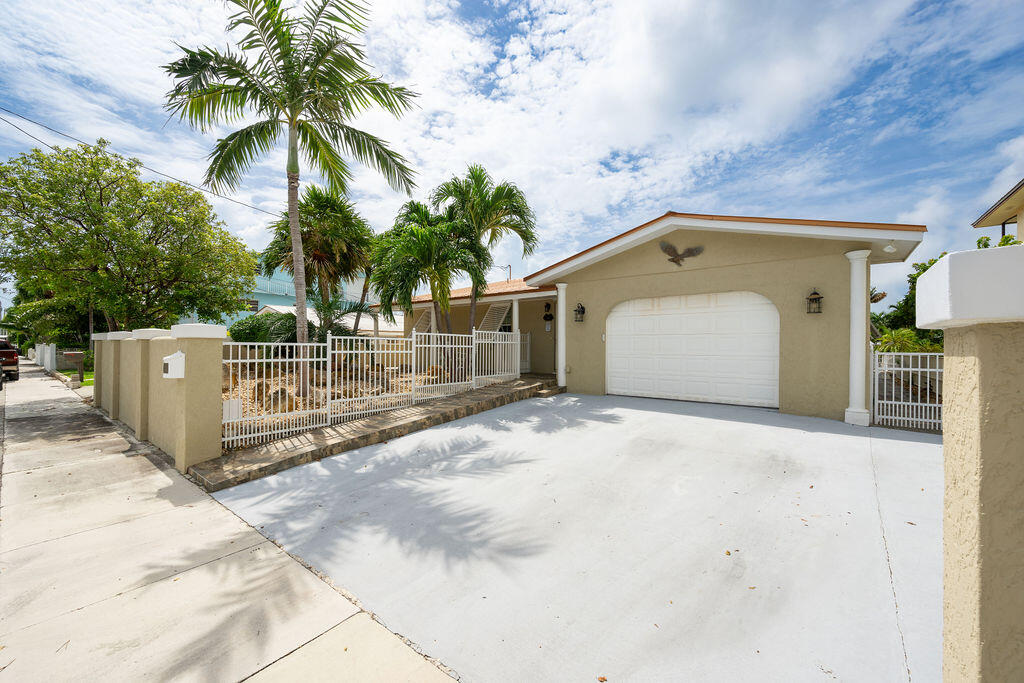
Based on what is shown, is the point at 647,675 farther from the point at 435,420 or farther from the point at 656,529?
the point at 435,420

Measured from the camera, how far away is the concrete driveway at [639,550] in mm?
2311

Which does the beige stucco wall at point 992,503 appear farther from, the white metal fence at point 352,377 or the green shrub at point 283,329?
the green shrub at point 283,329

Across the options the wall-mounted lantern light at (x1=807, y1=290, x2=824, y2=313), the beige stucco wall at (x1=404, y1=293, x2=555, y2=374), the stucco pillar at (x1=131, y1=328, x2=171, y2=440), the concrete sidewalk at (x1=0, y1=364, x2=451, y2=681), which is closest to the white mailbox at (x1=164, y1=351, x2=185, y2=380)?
the concrete sidewalk at (x1=0, y1=364, x2=451, y2=681)

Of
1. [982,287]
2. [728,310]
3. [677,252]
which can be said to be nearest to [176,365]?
[982,287]

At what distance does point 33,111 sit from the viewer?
34.4 feet

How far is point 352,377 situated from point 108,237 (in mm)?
7733

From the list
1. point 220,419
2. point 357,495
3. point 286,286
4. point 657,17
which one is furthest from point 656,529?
point 286,286

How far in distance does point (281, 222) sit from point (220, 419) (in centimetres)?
1016

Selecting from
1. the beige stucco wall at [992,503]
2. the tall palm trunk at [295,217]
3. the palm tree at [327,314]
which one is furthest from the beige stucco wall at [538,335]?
A: the beige stucco wall at [992,503]

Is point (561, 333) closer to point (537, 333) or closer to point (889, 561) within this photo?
point (537, 333)

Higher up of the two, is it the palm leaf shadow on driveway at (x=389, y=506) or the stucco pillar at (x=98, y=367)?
the stucco pillar at (x=98, y=367)

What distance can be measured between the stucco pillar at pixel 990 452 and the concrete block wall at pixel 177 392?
6.86 meters

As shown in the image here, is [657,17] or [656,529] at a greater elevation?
[657,17]

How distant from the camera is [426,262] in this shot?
32.2 feet
